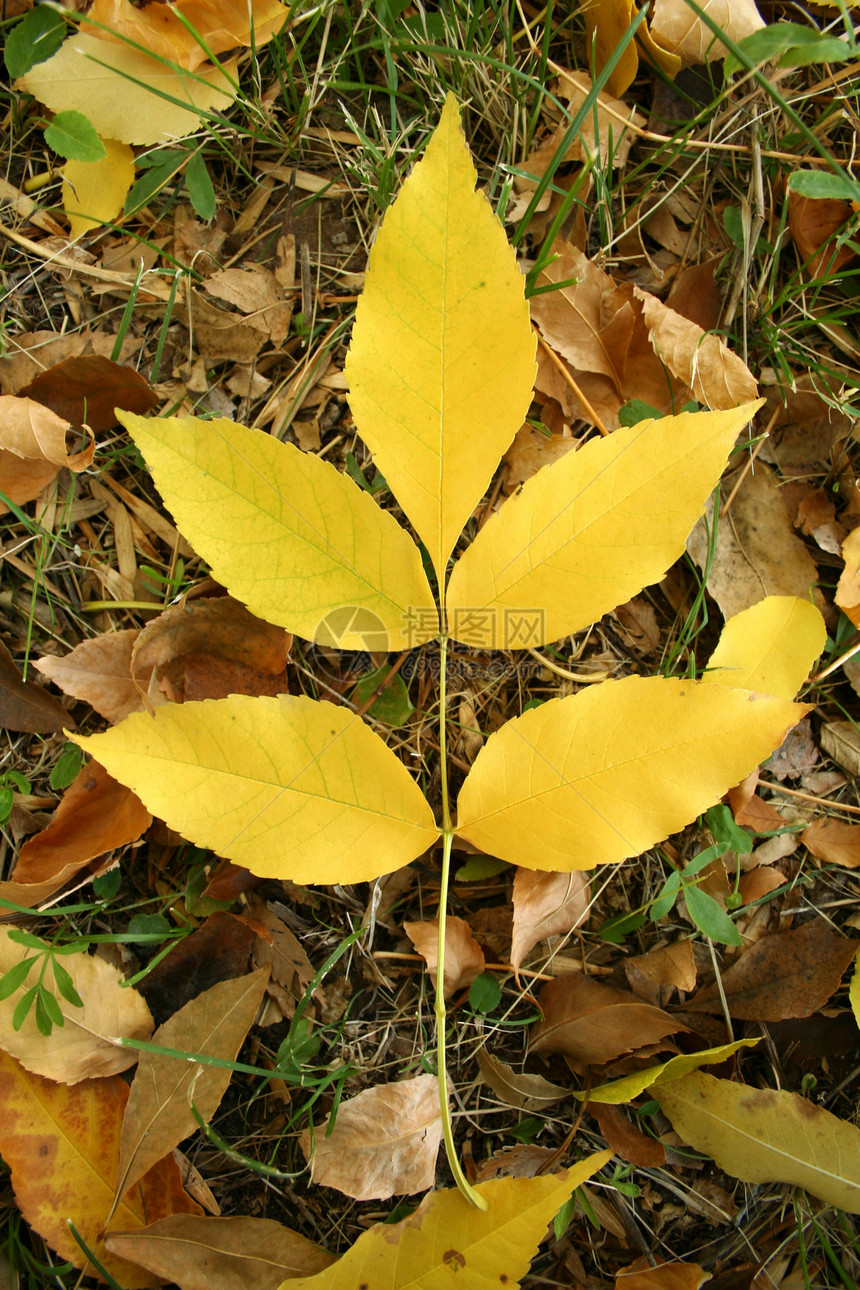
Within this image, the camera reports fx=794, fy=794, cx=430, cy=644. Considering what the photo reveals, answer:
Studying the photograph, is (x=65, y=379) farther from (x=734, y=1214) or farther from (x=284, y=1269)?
(x=734, y=1214)

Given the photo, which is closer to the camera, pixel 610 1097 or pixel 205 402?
pixel 610 1097

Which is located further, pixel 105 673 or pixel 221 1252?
pixel 105 673

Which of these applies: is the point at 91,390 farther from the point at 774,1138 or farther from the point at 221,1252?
the point at 774,1138

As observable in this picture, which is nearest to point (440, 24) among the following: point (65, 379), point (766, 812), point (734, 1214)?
point (65, 379)

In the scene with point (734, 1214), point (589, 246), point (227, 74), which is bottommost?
point (734, 1214)

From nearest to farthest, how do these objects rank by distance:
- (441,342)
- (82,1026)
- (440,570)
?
(441,342) < (440,570) < (82,1026)

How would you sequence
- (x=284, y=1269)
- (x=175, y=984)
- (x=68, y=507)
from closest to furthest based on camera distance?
1. (x=284, y=1269)
2. (x=175, y=984)
3. (x=68, y=507)

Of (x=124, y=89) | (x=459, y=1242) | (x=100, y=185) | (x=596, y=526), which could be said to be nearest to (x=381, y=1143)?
(x=459, y=1242)
